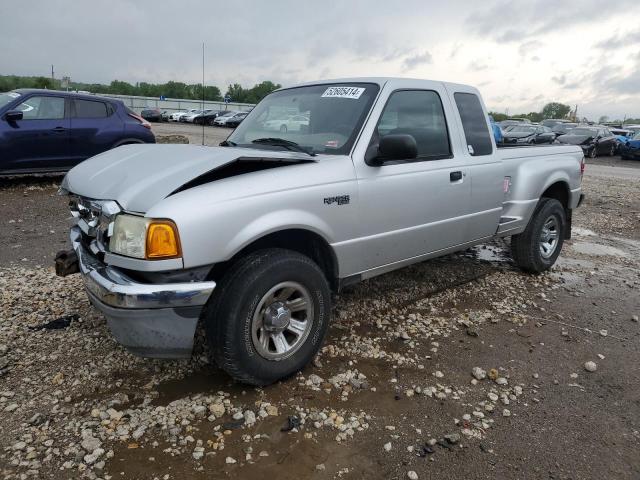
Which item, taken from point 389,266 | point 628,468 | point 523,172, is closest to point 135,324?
point 389,266

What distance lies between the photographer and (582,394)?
10.2 ft

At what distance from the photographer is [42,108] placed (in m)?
8.53

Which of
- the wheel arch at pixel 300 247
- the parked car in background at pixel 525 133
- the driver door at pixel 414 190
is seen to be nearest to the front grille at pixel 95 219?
the wheel arch at pixel 300 247

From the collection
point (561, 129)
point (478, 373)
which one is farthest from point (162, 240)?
point (561, 129)

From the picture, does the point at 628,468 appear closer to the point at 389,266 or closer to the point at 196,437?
the point at 389,266

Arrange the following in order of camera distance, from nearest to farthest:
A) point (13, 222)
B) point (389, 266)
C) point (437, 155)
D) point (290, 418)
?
point (290, 418), point (389, 266), point (437, 155), point (13, 222)

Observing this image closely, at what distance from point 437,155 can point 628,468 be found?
2455mm

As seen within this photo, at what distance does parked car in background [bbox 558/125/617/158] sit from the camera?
23.3 metres

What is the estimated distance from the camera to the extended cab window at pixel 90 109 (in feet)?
29.3

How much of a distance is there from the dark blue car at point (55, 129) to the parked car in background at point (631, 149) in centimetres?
2290

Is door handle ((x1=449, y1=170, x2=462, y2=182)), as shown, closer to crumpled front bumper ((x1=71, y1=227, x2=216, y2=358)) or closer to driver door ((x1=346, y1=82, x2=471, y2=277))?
driver door ((x1=346, y1=82, x2=471, y2=277))

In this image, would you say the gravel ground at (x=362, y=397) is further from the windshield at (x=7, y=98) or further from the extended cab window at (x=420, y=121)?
the windshield at (x=7, y=98)

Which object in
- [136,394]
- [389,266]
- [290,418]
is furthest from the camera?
[389,266]

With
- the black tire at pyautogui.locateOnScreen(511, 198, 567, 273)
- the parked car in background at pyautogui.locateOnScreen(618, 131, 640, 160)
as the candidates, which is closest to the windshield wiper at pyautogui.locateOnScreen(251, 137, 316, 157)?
the black tire at pyautogui.locateOnScreen(511, 198, 567, 273)
